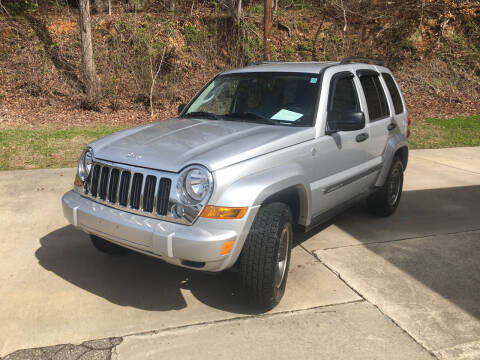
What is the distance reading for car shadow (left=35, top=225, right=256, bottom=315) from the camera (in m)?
3.62

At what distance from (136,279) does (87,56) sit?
11.7m

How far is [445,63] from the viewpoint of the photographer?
17.6m

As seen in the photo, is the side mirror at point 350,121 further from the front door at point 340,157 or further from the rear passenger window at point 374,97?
the rear passenger window at point 374,97

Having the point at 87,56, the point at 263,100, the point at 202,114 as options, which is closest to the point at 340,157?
the point at 263,100

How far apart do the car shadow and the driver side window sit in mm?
1656

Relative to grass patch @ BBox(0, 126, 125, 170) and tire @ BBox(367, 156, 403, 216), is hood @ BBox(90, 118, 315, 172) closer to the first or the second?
tire @ BBox(367, 156, 403, 216)

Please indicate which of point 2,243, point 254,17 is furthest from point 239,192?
point 254,17

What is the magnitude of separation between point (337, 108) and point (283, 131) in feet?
2.76

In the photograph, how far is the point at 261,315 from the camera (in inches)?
135

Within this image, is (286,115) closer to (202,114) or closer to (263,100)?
(263,100)

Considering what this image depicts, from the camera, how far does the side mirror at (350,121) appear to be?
156 inches

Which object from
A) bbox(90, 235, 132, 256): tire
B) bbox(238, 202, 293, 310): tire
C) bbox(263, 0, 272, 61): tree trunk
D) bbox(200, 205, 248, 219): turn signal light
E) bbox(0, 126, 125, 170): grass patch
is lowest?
bbox(0, 126, 125, 170): grass patch

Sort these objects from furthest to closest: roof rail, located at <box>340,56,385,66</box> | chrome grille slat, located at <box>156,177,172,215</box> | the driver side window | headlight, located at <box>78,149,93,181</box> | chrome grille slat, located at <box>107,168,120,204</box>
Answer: roof rail, located at <box>340,56,385,66</box> → the driver side window → headlight, located at <box>78,149,93,181</box> → chrome grille slat, located at <box>107,168,120,204</box> → chrome grille slat, located at <box>156,177,172,215</box>

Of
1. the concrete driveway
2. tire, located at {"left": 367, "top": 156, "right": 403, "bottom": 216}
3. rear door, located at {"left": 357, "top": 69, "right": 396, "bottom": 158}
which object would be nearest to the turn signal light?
the concrete driveway
